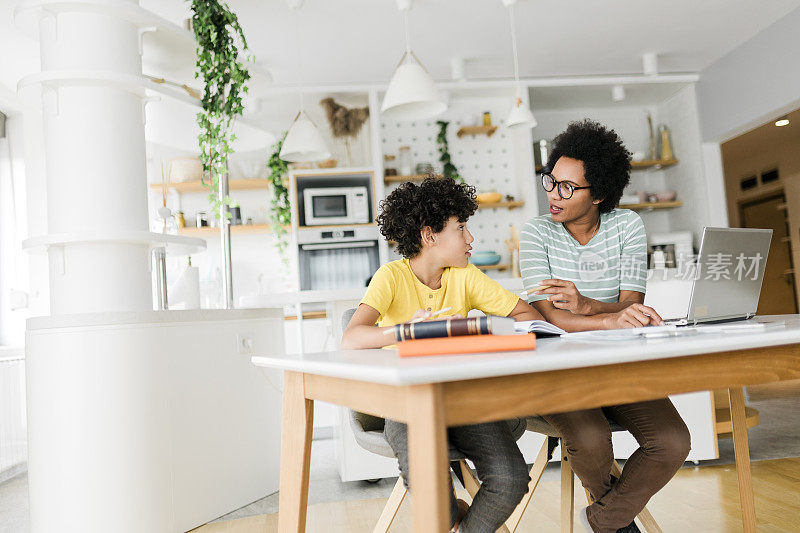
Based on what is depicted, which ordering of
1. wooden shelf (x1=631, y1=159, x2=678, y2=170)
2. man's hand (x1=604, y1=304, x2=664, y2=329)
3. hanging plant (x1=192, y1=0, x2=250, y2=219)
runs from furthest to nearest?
wooden shelf (x1=631, y1=159, x2=678, y2=170) → hanging plant (x1=192, y1=0, x2=250, y2=219) → man's hand (x1=604, y1=304, x2=664, y2=329)

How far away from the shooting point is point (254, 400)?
266 cm

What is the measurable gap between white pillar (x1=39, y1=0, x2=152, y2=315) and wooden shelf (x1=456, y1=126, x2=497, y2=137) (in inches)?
123

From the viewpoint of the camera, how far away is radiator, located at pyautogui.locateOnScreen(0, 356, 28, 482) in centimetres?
332

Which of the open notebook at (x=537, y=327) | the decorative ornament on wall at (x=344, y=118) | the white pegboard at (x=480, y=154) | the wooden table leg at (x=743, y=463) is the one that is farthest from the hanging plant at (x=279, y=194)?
the open notebook at (x=537, y=327)

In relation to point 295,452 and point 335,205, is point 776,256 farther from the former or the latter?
point 295,452

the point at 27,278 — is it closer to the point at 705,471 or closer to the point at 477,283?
the point at 477,283

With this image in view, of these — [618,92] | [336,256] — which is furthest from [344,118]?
[618,92]

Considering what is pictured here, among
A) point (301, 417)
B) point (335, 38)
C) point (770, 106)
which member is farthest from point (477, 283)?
point (770, 106)

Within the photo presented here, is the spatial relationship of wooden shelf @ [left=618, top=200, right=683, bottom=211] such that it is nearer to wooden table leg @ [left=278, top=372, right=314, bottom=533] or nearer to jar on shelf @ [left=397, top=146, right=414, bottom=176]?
jar on shelf @ [left=397, top=146, right=414, bottom=176]

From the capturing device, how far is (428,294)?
173 centimetres

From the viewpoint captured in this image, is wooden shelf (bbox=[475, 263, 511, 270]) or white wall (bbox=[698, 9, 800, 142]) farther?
wooden shelf (bbox=[475, 263, 511, 270])

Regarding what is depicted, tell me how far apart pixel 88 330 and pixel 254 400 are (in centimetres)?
77

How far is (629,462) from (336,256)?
3.61m

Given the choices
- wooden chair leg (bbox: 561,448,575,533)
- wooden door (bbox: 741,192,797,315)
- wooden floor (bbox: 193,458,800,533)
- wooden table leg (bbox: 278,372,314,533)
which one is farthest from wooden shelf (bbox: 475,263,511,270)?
wooden door (bbox: 741,192,797,315)
